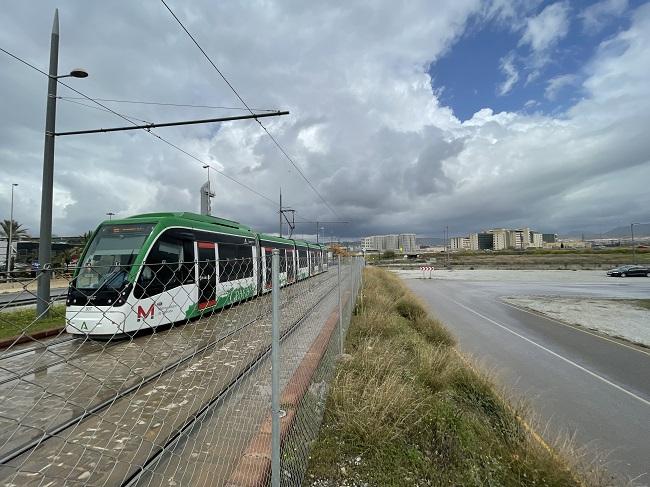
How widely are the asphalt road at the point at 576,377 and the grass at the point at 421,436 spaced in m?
1.06

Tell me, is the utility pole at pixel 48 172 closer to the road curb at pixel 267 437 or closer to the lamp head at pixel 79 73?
the lamp head at pixel 79 73

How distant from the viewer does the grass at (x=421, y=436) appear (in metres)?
3.43

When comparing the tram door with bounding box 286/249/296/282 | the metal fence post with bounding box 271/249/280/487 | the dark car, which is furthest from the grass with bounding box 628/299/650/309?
the dark car

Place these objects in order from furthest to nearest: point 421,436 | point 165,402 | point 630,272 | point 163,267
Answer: point 630,272, point 163,267, point 165,402, point 421,436

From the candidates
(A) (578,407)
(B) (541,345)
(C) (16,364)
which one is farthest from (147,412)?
(B) (541,345)

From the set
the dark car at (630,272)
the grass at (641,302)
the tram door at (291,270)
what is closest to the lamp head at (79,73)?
the tram door at (291,270)

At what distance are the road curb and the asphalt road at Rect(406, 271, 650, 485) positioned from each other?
3.32 meters

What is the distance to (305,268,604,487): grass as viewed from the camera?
11.2 ft

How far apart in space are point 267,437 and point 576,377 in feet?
25.4

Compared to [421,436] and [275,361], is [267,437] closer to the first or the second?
[275,361]

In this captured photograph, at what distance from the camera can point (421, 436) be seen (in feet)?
13.4

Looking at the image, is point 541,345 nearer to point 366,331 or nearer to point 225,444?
point 366,331

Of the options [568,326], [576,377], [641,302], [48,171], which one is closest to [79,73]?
[48,171]

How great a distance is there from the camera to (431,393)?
5.27 metres
